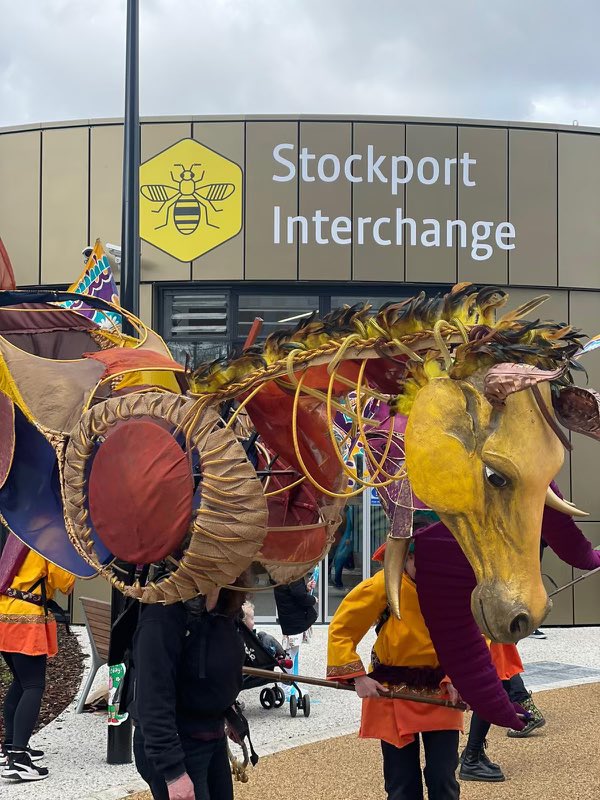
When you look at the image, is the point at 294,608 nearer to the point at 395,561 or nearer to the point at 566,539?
the point at 395,561

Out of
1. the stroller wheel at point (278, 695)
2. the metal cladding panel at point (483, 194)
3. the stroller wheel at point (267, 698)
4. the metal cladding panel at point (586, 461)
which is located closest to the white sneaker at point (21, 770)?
the stroller wheel at point (267, 698)

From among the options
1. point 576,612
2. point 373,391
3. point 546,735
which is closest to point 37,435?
point 373,391

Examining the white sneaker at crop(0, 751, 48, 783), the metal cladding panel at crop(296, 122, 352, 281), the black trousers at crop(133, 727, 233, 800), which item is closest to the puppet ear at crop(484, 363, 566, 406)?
the black trousers at crop(133, 727, 233, 800)

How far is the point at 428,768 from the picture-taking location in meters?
3.78

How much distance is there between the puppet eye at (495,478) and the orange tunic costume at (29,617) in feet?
11.8

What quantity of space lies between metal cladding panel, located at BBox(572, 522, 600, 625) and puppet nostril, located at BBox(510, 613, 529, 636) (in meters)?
9.17

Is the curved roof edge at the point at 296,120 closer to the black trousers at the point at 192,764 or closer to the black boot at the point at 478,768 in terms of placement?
the black boot at the point at 478,768

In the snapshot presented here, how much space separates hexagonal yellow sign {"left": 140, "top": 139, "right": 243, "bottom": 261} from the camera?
10.9 meters

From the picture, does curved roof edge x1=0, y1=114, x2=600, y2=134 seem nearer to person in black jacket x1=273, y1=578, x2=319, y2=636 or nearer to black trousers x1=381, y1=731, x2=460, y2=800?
person in black jacket x1=273, y1=578, x2=319, y2=636

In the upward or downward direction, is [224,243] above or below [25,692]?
above

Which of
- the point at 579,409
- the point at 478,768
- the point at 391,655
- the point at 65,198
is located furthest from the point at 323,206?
Answer: the point at 579,409

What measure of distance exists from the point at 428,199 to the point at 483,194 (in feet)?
2.22

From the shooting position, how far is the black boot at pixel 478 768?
5.42 m

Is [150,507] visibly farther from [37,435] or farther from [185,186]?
[185,186]
